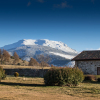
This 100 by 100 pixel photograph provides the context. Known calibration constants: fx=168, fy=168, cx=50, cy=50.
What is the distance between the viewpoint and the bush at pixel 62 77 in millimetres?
17109

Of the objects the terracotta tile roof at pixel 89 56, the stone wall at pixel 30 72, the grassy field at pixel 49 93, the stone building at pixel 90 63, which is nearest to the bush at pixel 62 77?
the grassy field at pixel 49 93

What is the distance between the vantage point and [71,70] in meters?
18.0

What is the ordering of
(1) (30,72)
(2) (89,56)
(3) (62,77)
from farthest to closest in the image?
(1) (30,72), (2) (89,56), (3) (62,77)

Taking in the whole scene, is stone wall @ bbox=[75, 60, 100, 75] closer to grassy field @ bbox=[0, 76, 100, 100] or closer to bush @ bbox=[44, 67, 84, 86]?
bush @ bbox=[44, 67, 84, 86]

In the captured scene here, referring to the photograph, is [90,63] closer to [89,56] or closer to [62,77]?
[89,56]

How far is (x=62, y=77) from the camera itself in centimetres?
1708

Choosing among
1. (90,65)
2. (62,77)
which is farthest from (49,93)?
(90,65)

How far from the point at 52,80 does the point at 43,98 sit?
7.07m

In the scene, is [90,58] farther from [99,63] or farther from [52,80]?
[52,80]

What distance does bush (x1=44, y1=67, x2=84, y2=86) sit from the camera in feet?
56.1

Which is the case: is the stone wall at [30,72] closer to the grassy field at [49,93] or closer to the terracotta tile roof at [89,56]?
the terracotta tile roof at [89,56]

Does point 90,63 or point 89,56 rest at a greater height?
point 89,56

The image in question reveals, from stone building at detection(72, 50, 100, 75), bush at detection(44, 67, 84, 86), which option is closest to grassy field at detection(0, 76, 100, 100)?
bush at detection(44, 67, 84, 86)

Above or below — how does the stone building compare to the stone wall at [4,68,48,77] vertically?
above
